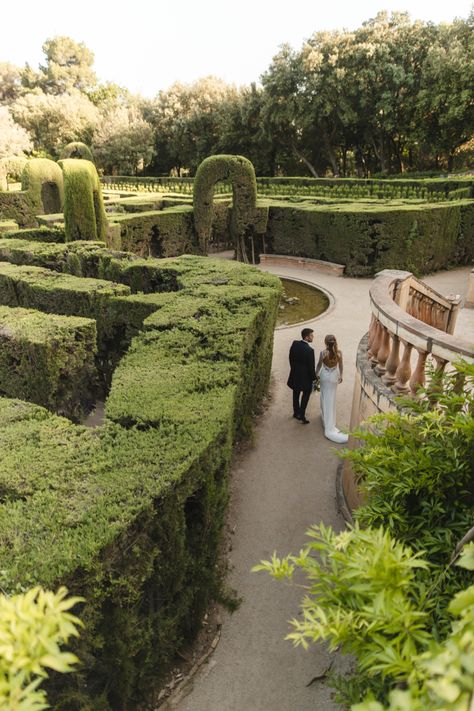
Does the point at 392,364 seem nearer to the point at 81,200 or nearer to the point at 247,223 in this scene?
the point at 81,200

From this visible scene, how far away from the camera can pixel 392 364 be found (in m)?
4.28

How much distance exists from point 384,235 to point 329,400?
973 cm

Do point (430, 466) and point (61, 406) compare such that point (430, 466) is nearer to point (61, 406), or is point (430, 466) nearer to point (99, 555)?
point (99, 555)

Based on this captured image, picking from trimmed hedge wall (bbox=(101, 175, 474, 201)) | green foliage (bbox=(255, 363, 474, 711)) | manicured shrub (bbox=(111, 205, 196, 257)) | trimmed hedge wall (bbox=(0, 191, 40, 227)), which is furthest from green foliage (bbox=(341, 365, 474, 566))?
trimmed hedge wall (bbox=(101, 175, 474, 201))

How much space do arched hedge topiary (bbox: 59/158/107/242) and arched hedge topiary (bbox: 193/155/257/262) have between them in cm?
458

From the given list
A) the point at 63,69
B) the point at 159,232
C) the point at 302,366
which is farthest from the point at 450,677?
the point at 63,69

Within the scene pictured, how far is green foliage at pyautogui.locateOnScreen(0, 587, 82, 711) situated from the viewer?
1048 millimetres

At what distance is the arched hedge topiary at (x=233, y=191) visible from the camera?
15242 mm

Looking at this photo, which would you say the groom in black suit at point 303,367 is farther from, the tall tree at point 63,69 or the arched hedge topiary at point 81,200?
the tall tree at point 63,69

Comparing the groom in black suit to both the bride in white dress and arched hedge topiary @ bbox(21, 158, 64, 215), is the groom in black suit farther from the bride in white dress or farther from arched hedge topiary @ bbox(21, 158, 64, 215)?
arched hedge topiary @ bbox(21, 158, 64, 215)

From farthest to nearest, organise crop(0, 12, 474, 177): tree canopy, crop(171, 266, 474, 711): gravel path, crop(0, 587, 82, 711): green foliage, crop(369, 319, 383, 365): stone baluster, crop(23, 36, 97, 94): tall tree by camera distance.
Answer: crop(23, 36, 97, 94): tall tree
crop(0, 12, 474, 177): tree canopy
crop(369, 319, 383, 365): stone baluster
crop(171, 266, 474, 711): gravel path
crop(0, 587, 82, 711): green foliage

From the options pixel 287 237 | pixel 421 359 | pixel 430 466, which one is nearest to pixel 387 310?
pixel 421 359

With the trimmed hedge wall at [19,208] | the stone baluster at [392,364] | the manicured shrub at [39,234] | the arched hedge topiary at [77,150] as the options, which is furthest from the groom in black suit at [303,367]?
the arched hedge topiary at [77,150]

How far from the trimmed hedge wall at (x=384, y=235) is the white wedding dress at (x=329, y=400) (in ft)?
31.1
